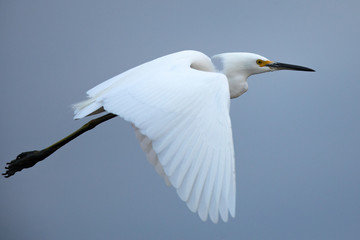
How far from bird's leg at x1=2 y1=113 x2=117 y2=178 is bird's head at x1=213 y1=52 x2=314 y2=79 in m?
0.79

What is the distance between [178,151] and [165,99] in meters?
0.33

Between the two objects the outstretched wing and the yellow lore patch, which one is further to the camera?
the yellow lore patch

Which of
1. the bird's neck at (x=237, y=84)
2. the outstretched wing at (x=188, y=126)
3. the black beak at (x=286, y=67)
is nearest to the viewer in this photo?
the outstretched wing at (x=188, y=126)

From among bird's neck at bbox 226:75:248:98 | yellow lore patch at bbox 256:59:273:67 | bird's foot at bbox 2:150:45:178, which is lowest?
bird's foot at bbox 2:150:45:178

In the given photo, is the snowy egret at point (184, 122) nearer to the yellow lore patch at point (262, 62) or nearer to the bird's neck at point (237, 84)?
the bird's neck at point (237, 84)

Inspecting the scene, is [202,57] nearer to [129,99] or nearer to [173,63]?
[173,63]

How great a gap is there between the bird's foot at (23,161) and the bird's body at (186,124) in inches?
19.6

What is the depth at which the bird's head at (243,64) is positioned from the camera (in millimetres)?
3256

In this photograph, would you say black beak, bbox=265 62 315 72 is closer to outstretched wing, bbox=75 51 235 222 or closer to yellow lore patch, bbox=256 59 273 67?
yellow lore patch, bbox=256 59 273 67

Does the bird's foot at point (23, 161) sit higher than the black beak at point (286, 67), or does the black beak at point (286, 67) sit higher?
the black beak at point (286, 67)

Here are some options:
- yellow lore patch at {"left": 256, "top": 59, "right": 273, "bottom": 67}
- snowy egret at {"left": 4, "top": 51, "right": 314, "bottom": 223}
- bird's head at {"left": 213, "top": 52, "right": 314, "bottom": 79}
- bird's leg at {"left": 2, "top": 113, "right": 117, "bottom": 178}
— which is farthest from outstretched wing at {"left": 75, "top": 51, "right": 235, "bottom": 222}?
yellow lore patch at {"left": 256, "top": 59, "right": 273, "bottom": 67}

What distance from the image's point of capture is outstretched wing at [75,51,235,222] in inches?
75.5

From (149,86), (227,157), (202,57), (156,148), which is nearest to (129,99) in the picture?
(149,86)

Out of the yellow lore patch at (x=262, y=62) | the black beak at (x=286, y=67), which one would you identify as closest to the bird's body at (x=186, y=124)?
the yellow lore patch at (x=262, y=62)
